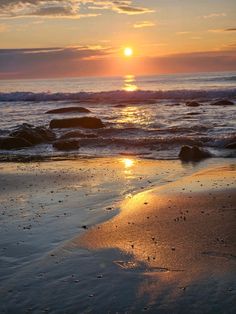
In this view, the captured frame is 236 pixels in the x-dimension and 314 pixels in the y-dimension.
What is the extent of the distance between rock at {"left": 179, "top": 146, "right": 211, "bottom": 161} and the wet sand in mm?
Result: 1894

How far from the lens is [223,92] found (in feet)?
129

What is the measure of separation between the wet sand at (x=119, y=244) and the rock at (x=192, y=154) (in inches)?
74.6

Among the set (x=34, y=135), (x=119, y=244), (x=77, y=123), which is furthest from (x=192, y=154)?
(x=77, y=123)

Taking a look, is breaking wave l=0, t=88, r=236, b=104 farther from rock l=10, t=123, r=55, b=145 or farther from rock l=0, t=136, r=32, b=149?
rock l=0, t=136, r=32, b=149

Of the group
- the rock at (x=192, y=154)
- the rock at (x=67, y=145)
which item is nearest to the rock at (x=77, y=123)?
the rock at (x=67, y=145)

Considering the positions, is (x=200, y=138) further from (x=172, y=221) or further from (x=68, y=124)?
(x=172, y=221)

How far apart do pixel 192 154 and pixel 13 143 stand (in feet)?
19.6

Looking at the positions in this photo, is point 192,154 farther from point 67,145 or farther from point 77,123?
point 77,123

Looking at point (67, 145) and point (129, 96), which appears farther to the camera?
point (129, 96)

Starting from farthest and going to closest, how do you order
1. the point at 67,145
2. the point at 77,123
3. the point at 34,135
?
the point at 77,123 < the point at 34,135 < the point at 67,145

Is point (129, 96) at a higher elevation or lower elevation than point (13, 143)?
lower

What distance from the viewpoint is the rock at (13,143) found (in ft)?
47.7

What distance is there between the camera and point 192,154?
11352mm

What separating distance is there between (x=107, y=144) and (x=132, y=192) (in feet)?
22.5
